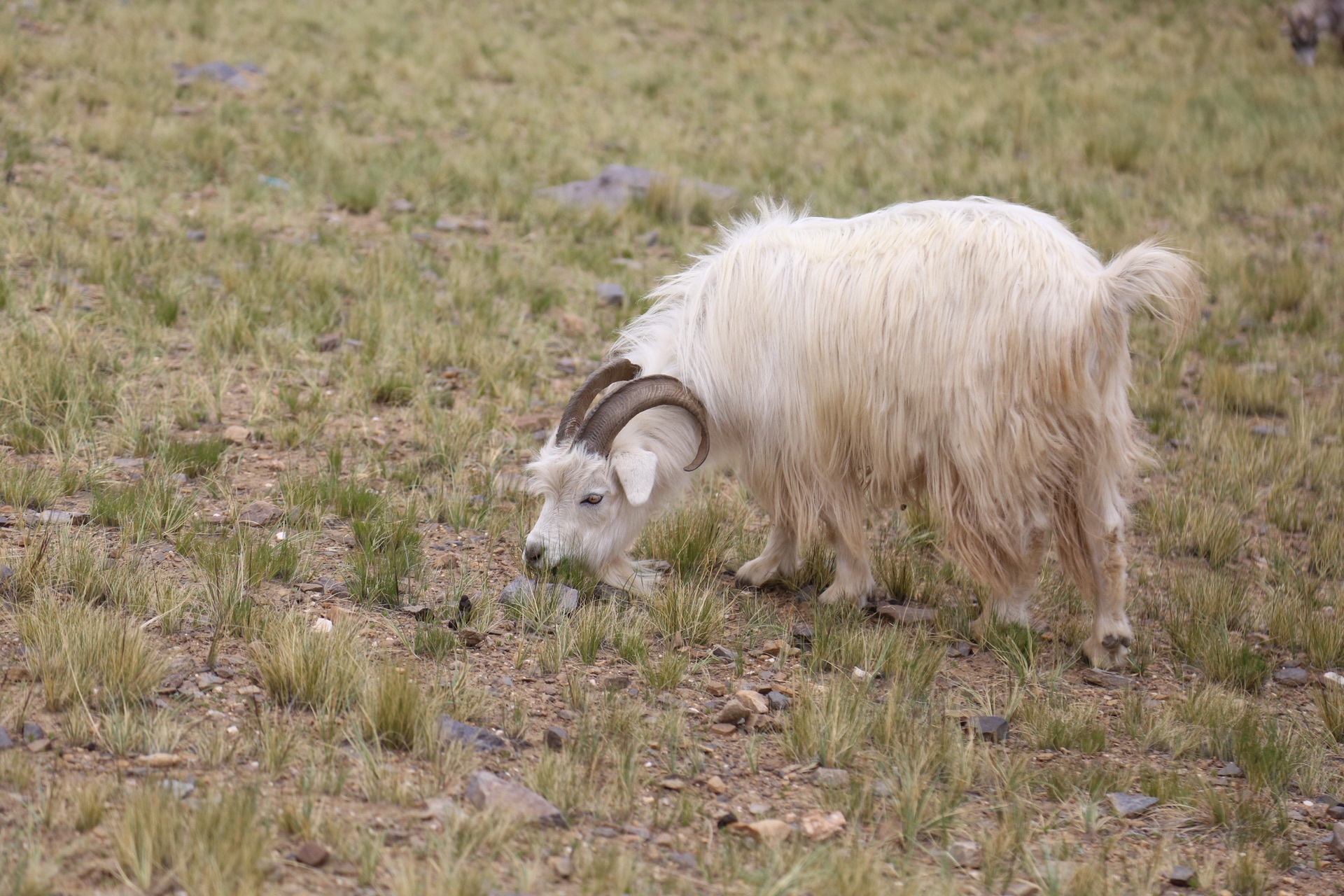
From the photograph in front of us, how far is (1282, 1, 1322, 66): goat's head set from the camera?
16828 millimetres

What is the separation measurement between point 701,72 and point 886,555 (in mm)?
11157

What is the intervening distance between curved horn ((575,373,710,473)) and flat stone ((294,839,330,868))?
7.49 ft

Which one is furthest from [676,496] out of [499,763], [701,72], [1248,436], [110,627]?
[701,72]

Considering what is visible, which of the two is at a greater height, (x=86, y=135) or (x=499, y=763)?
(x=86, y=135)

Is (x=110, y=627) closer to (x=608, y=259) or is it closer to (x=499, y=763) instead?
(x=499, y=763)

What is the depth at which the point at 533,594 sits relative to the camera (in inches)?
190

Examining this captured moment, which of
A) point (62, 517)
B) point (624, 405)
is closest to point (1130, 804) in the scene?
point (624, 405)

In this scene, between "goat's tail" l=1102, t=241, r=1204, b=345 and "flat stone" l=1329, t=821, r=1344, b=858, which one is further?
"goat's tail" l=1102, t=241, r=1204, b=345

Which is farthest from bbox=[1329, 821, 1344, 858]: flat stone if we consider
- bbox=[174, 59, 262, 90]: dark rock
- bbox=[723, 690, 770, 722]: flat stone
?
bbox=[174, 59, 262, 90]: dark rock

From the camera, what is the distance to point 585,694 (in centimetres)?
420

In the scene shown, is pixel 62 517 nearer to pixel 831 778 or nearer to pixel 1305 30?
pixel 831 778

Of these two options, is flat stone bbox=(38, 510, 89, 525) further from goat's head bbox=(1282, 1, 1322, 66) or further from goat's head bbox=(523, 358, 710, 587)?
goat's head bbox=(1282, 1, 1322, 66)

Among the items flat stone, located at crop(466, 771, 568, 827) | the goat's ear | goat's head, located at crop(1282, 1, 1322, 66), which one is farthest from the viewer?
goat's head, located at crop(1282, 1, 1322, 66)

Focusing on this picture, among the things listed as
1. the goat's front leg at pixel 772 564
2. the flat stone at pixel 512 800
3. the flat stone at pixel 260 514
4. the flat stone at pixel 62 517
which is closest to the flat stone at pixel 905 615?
the goat's front leg at pixel 772 564
